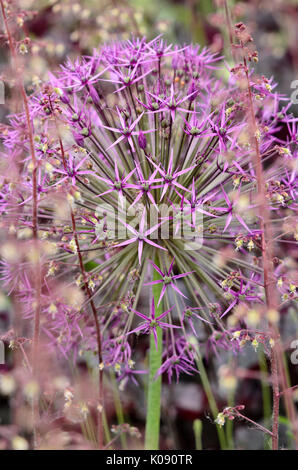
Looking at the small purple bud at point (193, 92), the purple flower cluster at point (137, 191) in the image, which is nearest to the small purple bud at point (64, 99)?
the purple flower cluster at point (137, 191)

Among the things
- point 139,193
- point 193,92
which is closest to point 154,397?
point 139,193

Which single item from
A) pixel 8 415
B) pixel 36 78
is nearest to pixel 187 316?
pixel 36 78

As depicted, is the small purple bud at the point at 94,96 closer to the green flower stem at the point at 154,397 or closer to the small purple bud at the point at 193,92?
the small purple bud at the point at 193,92

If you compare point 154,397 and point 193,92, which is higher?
point 193,92

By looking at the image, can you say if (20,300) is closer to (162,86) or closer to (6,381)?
(6,381)

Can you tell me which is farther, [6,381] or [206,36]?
[206,36]

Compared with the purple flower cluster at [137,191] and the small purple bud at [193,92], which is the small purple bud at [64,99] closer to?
the purple flower cluster at [137,191]

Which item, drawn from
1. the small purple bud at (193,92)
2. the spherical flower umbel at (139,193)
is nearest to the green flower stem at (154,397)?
the spherical flower umbel at (139,193)

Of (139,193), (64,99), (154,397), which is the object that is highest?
(64,99)

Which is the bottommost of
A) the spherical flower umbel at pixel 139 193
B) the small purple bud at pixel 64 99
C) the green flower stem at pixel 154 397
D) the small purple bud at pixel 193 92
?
the green flower stem at pixel 154 397

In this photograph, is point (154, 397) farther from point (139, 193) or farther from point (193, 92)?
point (193, 92)

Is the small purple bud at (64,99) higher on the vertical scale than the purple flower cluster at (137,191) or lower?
higher
